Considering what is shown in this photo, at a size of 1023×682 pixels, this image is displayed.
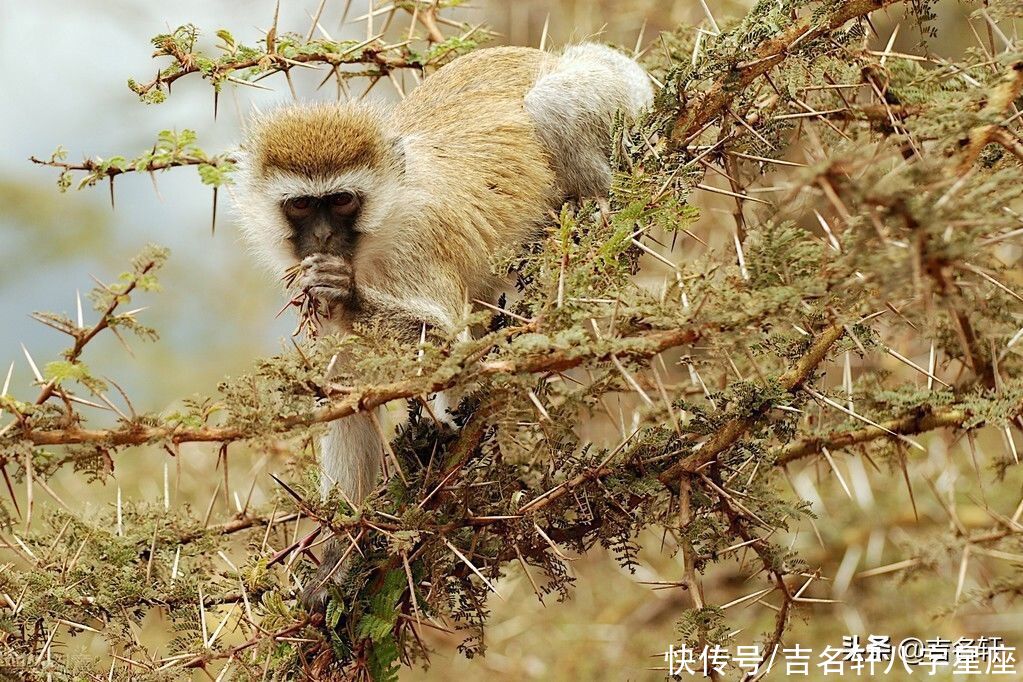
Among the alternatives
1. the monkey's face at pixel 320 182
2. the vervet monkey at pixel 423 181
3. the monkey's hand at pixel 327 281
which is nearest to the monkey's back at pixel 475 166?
the vervet monkey at pixel 423 181

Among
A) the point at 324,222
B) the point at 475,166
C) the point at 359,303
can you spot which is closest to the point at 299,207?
the point at 324,222

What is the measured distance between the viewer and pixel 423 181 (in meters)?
3.43

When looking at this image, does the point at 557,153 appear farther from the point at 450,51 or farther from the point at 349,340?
the point at 349,340

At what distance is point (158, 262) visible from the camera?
2020 millimetres

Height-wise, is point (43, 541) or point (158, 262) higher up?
point (158, 262)

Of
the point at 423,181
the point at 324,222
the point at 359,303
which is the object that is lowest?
the point at 359,303

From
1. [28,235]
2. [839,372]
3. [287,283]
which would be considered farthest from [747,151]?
[28,235]

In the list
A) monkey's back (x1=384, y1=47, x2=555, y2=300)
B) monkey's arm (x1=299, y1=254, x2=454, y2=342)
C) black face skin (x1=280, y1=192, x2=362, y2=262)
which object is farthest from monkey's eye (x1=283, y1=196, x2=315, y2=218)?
monkey's back (x1=384, y1=47, x2=555, y2=300)

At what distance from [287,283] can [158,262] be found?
1.12 metres

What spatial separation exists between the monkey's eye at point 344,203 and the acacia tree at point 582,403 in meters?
0.44

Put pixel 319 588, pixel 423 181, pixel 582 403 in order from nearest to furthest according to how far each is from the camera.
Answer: pixel 582 403
pixel 319 588
pixel 423 181

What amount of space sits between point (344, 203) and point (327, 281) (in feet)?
1.14

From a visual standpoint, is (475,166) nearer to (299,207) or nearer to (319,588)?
(299,207)

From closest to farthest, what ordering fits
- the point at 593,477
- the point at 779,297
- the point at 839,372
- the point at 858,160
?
the point at 858,160
the point at 779,297
the point at 593,477
the point at 839,372
